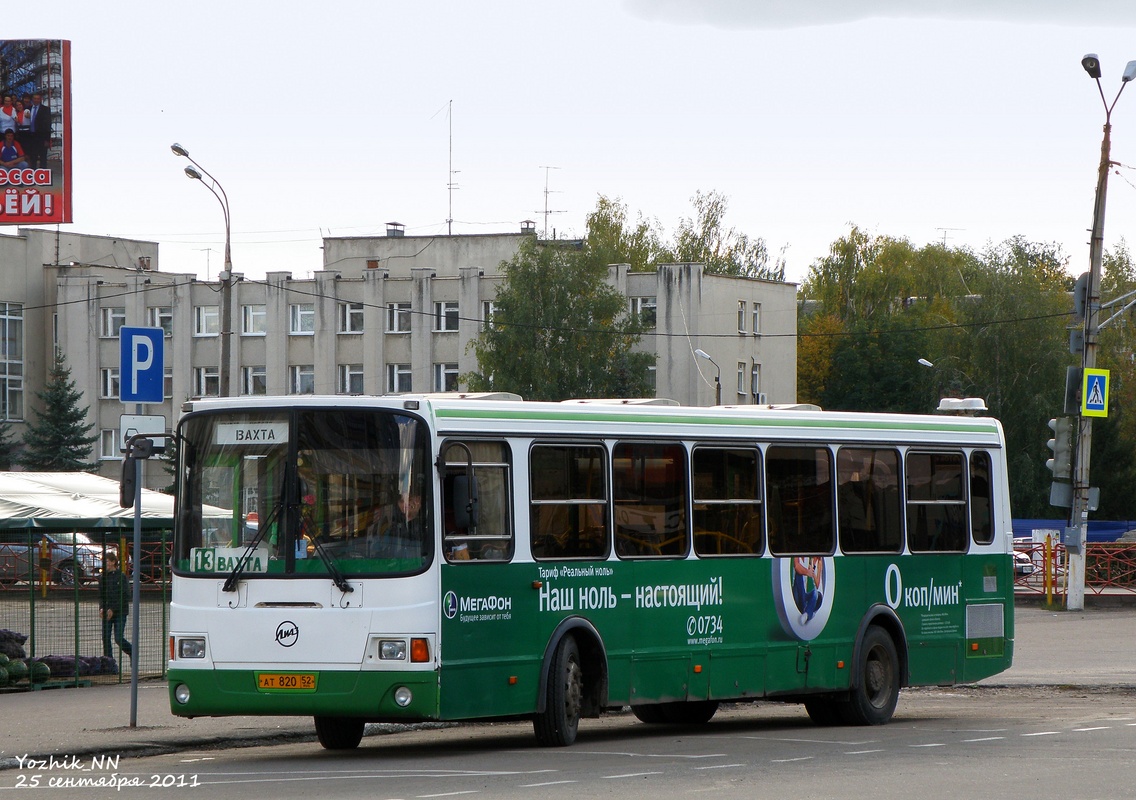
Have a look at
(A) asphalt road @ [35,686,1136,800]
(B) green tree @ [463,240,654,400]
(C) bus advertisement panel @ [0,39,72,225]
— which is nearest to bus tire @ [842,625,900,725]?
(A) asphalt road @ [35,686,1136,800]

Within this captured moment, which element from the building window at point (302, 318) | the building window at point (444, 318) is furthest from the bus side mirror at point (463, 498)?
the building window at point (302, 318)

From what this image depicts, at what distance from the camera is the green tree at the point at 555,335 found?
247 feet

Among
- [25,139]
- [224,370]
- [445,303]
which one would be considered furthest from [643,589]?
[445,303]

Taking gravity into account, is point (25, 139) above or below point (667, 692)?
above

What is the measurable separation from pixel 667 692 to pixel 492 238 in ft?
248

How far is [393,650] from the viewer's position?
41.9 feet

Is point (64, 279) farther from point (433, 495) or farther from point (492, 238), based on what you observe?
point (433, 495)

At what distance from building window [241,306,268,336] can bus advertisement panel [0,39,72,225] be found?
53381 mm

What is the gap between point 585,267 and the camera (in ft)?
251

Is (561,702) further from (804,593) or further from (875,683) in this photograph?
(875,683)

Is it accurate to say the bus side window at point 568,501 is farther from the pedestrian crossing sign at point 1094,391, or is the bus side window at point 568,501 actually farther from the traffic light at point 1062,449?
the pedestrian crossing sign at point 1094,391

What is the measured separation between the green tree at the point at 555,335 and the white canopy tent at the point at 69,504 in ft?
142

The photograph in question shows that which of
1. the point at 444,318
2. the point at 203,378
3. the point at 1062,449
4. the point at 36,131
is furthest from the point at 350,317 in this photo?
the point at 1062,449

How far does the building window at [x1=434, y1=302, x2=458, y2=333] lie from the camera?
8256cm
